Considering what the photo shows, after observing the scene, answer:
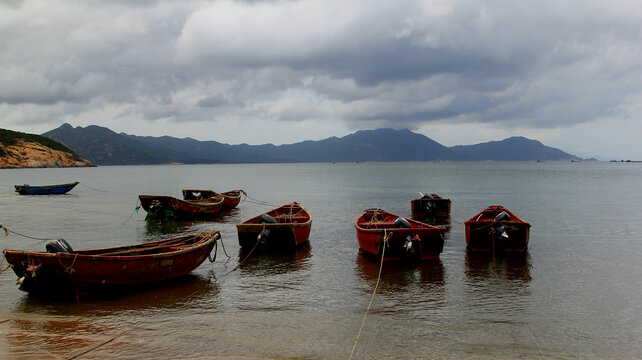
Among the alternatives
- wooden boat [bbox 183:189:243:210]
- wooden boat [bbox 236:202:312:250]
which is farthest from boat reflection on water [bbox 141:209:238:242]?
wooden boat [bbox 236:202:312:250]

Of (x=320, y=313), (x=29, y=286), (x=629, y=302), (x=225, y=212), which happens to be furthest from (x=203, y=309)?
(x=225, y=212)

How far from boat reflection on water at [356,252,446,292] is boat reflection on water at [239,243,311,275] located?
2440 mm

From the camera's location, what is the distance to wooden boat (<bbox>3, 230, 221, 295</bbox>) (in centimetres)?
1125

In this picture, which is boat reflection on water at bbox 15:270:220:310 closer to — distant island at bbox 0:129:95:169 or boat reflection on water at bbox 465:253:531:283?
boat reflection on water at bbox 465:253:531:283

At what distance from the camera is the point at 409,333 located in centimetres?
952

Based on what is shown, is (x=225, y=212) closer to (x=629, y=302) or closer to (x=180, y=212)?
(x=180, y=212)

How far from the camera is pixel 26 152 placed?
561ft

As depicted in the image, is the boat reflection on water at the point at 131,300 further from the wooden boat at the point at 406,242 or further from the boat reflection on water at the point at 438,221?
the boat reflection on water at the point at 438,221

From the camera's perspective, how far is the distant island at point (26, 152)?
163m

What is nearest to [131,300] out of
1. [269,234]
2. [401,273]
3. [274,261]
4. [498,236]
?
[274,261]

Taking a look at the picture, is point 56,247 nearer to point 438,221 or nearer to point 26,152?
point 438,221

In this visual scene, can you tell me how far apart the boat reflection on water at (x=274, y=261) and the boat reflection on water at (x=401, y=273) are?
2.44 m

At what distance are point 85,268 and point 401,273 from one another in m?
10.1

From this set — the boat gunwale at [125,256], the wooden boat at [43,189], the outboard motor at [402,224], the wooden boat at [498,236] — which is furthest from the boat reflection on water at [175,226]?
the wooden boat at [43,189]
